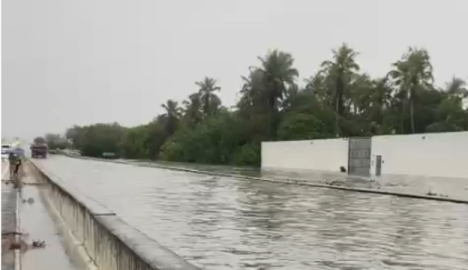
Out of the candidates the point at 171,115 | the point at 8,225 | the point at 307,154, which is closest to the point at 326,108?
the point at 307,154

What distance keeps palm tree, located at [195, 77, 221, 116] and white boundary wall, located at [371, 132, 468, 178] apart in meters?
49.7

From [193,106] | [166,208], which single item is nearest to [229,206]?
[166,208]

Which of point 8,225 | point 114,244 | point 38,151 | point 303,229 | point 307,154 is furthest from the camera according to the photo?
point 38,151

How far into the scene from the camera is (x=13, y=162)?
27719 millimetres

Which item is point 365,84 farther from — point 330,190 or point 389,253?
point 389,253

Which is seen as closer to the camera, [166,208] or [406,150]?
[166,208]

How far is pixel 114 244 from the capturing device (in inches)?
240

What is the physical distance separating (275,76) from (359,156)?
26106 millimetres

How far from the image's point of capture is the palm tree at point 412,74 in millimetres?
53500

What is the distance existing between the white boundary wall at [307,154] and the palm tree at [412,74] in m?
12.3

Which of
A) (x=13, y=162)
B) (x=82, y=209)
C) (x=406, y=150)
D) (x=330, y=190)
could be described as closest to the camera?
(x=82, y=209)

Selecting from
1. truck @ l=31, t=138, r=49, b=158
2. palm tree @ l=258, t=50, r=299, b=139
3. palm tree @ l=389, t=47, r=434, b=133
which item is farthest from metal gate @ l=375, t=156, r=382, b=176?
truck @ l=31, t=138, r=49, b=158

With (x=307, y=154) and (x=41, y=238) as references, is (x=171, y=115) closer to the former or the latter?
(x=307, y=154)

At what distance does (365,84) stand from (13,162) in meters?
39.4
